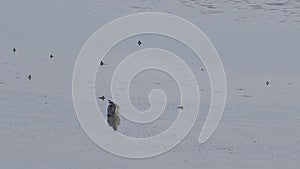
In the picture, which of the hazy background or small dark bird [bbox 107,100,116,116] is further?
small dark bird [bbox 107,100,116,116]

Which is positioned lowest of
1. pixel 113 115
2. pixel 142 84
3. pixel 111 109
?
pixel 113 115

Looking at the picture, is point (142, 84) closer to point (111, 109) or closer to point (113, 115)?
point (111, 109)

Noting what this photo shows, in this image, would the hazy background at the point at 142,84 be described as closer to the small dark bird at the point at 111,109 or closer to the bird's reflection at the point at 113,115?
the bird's reflection at the point at 113,115

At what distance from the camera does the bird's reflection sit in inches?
873

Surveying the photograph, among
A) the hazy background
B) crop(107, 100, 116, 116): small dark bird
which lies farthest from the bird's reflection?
the hazy background

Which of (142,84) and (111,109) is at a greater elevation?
(142,84)

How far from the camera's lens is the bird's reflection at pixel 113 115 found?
22.2 m

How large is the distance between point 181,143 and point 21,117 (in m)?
3.35

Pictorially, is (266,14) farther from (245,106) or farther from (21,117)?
(21,117)

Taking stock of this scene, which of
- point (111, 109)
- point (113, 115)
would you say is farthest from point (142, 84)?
point (113, 115)

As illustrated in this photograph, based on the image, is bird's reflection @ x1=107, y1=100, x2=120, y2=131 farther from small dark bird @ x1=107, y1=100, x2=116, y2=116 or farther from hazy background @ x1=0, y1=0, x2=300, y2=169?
hazy background @ x1=0, y1=0, x2=300, y2=169

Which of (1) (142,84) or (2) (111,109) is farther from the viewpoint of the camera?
A: (1) (142,84)

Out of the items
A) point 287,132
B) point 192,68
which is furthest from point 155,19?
point 287,132

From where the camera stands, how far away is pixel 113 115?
74.9 ft
